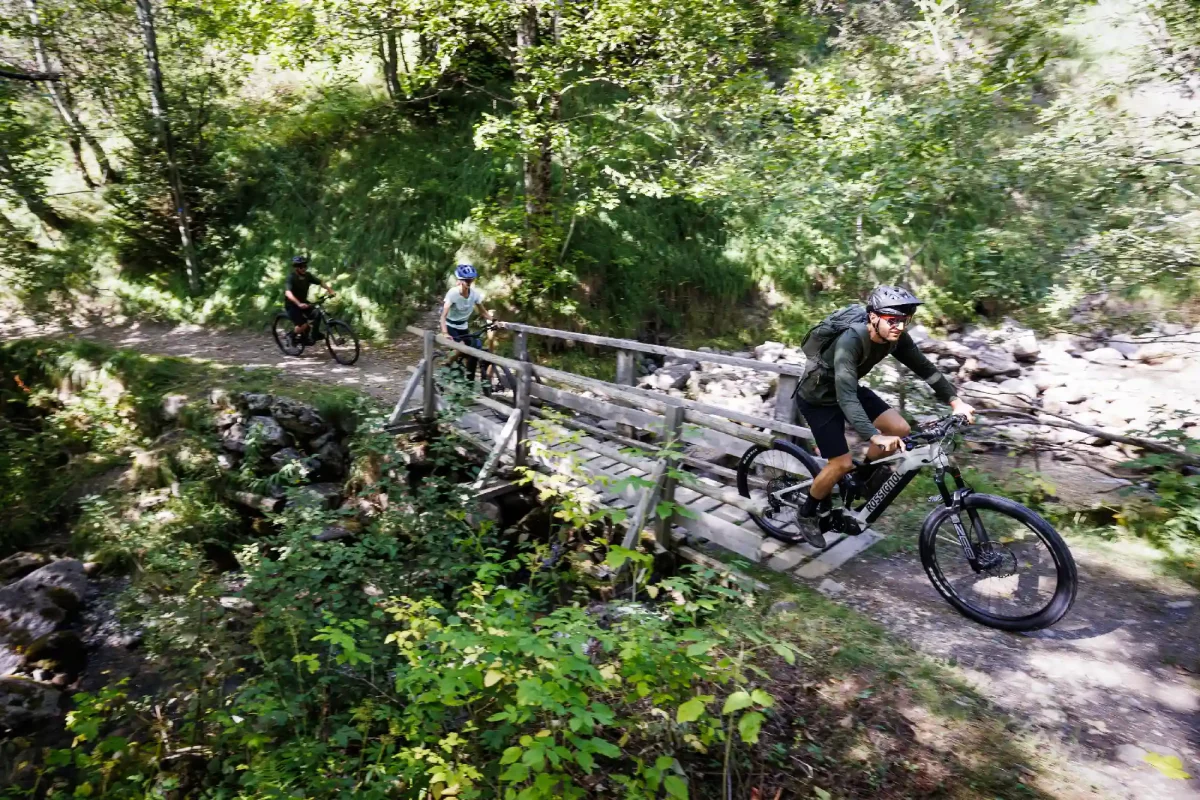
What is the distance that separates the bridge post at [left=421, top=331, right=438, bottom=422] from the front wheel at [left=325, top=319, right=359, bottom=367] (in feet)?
11.2

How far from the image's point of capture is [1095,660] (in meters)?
4.03

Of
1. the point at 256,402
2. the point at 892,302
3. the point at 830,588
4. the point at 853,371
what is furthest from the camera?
the point at 256,402

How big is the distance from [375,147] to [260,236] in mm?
3400

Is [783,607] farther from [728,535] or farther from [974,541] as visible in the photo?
[974,541]

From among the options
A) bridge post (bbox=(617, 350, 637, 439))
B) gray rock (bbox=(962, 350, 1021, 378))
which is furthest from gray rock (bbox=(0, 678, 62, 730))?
gray rock (bbox=(962, 350, 1021, 378))

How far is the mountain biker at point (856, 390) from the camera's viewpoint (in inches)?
161

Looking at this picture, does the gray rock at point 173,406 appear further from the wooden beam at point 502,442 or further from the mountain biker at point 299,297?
the wooden beam at point 502,442

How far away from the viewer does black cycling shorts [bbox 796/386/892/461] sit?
4645mm

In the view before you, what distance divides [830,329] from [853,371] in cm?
39

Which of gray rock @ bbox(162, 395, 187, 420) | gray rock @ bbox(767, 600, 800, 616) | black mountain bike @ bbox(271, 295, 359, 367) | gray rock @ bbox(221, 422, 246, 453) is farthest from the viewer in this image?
black mountain bike @ bbox(271, 295, 359, 367)

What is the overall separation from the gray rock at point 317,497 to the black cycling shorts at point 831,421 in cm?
491

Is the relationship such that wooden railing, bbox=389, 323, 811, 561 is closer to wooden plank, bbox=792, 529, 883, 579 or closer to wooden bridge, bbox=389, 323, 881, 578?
wooden bridge, bbox=389, 323, 881, 578

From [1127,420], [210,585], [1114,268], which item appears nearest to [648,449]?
[210,585]

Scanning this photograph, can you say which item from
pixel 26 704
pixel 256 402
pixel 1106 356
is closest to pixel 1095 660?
pixel 26 704
